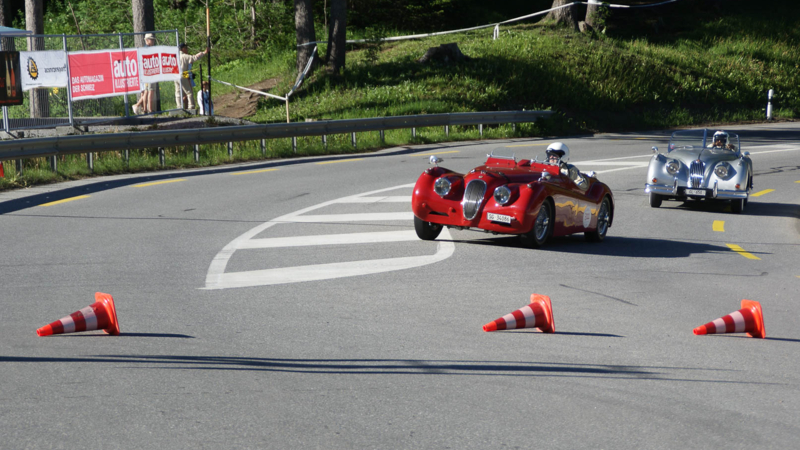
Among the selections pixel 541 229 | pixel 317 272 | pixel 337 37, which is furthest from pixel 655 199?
pixel 337 37

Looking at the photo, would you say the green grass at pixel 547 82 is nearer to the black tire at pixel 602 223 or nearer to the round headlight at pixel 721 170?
the round headlight at pixel 721 170

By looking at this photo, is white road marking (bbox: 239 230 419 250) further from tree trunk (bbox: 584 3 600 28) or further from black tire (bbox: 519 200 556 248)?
tree trunk (bbox: 584 3 600 28)

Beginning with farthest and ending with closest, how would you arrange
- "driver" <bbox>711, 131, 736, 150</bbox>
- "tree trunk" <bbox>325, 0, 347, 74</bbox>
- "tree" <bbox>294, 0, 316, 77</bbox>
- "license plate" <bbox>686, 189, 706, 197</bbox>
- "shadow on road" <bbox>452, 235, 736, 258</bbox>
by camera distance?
"tree" <bbox>294, 0, 316, 77</bbox>, "tree trunk" <bbox>325, 0, 347, 74</bbox>, "driver" <bbox>711, 131, 736, 150</bbox>, "license plate" <bbox>686, 189, 706, 197</bbox>, "shadow on road" <bbox>452, 235, 736, 258</bbox>

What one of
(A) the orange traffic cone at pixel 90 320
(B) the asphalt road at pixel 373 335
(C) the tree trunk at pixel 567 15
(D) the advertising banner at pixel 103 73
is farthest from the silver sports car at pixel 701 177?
(C) the tree trunk at pixel 567 15

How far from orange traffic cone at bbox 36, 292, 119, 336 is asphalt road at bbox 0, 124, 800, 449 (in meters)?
0.10

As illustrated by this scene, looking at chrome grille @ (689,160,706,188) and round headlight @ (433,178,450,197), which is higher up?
round headlight @ (433,178,450,197)

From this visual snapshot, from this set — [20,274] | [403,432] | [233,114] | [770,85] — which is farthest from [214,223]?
[770,85]

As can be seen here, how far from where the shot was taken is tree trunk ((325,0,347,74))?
98.5ft

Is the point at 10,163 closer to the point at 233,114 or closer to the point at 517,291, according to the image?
the point at 517,291

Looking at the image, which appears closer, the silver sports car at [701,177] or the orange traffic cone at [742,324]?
the orange traffic cone at [742,324]

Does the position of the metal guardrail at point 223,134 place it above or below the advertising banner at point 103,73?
below

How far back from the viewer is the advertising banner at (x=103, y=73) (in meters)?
20.5

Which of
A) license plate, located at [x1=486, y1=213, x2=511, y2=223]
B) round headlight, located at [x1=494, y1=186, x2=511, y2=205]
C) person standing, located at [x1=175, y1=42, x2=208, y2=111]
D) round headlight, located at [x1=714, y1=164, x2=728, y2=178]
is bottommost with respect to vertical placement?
license plate, located at [x1=486, y1=213, x2=511, y2=223]

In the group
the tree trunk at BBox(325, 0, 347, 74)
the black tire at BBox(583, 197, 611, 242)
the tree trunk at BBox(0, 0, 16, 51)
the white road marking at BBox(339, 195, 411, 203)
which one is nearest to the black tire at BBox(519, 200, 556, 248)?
the black tire at BBox(583, 197, 611, 242)
